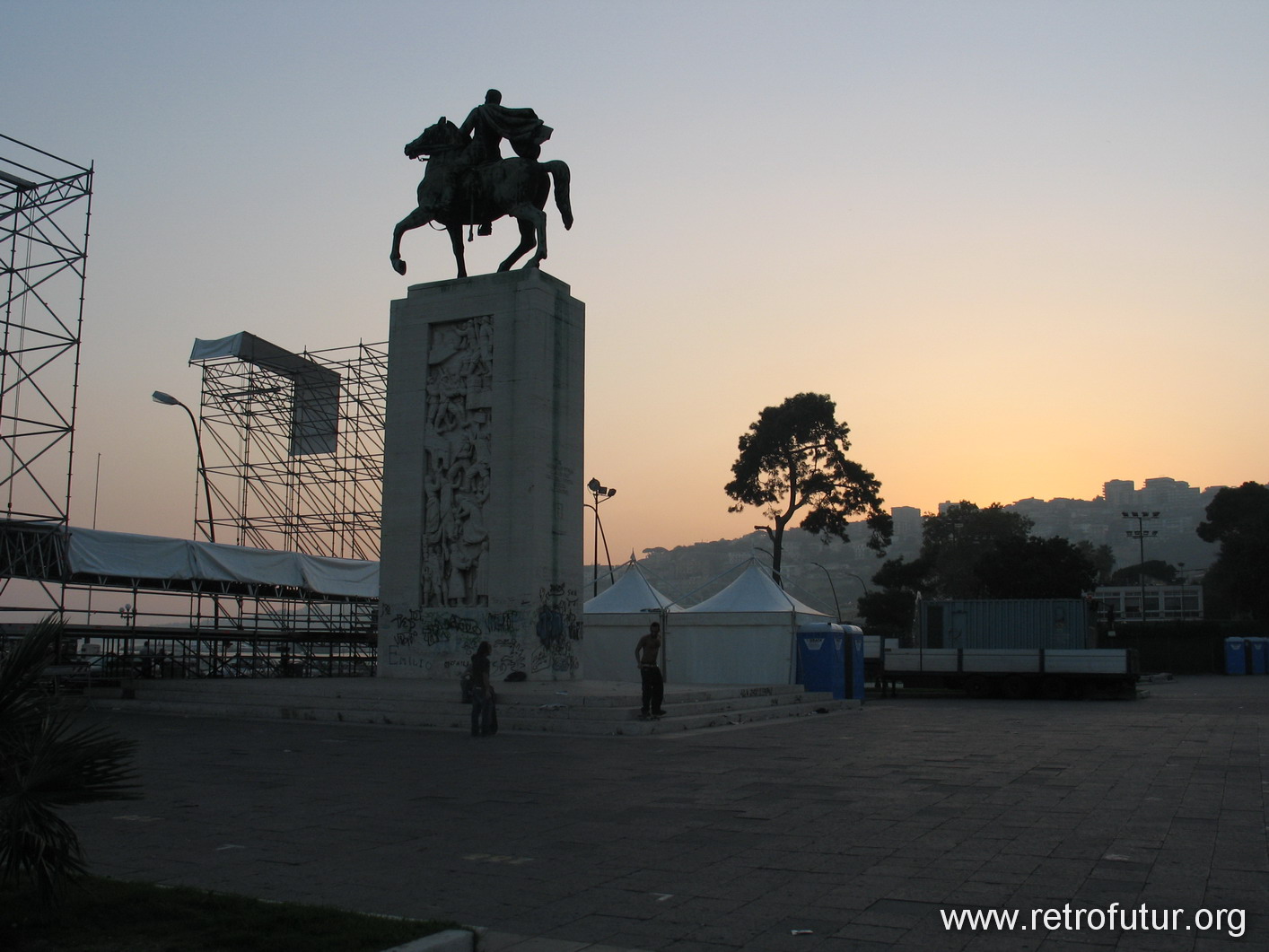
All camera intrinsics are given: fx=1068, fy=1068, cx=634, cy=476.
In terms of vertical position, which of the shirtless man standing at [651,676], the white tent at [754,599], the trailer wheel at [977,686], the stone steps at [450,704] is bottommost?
the trailer wheel at [977,686]

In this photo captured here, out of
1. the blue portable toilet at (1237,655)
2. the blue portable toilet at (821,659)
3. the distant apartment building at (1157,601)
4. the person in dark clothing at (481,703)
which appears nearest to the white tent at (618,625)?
the blue portable toilet at (821,659)

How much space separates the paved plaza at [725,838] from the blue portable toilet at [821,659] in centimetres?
1006

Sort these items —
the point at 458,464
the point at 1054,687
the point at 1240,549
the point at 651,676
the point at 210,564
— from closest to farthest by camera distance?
the point at 651,676, the point at 458,464, the point at 210,564, the point at 1054,687, the point at 1240,549

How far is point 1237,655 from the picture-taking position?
50469 millimetres

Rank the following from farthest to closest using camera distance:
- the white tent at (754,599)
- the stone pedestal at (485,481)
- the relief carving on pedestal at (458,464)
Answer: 1. the white tent at (754,599)
2. the relief carving on pedestal at (458,464)
3. the stone pedestal at (485,481)

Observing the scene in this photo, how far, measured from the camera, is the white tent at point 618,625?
26.0 m

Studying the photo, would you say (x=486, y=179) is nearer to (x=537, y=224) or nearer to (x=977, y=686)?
(x=537, y=224)

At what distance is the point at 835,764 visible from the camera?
1173 cm

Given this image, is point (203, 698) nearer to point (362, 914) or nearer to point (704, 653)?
point (704, 653)

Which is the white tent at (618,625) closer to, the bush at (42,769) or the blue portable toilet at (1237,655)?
the bush at (42,769)

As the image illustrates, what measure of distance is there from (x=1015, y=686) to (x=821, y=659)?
965cm

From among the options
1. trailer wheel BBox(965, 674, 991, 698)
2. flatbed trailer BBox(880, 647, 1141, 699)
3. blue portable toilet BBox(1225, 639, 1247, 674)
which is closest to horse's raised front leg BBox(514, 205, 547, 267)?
flatbed trailer BBox(880, 647, 1141, 699)

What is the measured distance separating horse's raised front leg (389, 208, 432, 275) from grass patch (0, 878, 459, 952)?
18043 mm

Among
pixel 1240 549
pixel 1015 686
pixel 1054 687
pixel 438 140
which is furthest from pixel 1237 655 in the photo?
pixel 438 140
